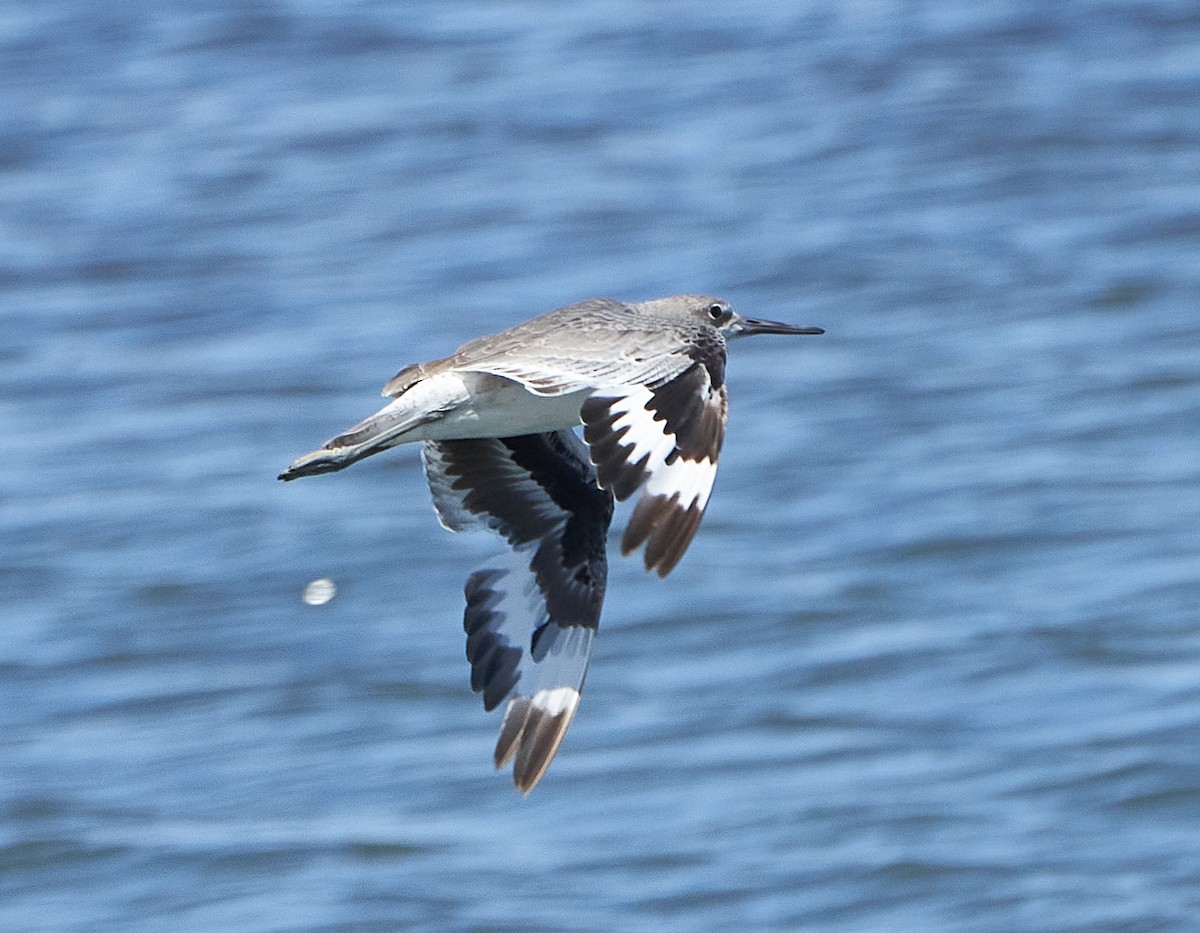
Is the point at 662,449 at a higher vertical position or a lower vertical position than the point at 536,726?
higher

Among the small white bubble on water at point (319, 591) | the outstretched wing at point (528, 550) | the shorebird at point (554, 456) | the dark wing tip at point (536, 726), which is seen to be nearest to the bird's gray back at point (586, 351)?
the shorebird at point (554, 456)

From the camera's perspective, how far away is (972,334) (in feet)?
52.9

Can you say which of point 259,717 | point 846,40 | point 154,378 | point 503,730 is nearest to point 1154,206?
point 846,40

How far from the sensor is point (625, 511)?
13.1 meters

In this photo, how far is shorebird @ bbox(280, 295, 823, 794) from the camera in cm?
623

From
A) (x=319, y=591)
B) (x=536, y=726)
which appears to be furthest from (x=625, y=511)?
(x=536, y=726)

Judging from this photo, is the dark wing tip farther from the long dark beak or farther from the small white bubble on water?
the small white bubble on water

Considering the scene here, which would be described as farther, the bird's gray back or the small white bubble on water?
the small white bubble on water

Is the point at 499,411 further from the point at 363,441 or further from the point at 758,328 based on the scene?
the point at 758,328

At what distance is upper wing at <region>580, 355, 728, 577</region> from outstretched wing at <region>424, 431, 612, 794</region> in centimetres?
127

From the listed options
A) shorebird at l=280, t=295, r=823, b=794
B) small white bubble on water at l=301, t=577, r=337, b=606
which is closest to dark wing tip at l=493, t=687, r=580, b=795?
shorebird at l=280, t=295, r=823, b=794

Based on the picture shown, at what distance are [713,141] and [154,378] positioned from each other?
5.00 metres

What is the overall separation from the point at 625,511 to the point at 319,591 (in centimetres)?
178

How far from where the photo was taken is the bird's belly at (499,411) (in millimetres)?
6848
